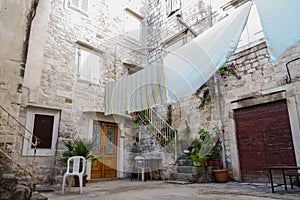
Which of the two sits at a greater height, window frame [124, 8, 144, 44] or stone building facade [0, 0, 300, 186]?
window frame [124, 8, 144, 44]

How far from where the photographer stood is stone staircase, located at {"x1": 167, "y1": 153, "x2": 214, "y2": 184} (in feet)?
15.6

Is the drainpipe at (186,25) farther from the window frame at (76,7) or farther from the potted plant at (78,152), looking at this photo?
the potted plant at (78,152)

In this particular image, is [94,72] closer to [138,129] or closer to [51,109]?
[51,109]

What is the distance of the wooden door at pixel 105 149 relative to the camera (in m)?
6.06

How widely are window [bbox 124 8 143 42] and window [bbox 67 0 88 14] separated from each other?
5.21 ft

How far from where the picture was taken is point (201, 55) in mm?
2432

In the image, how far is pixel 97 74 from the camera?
18.0 feet

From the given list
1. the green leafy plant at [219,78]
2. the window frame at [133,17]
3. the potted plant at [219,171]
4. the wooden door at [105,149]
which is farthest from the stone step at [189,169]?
the window frame at [133,17]

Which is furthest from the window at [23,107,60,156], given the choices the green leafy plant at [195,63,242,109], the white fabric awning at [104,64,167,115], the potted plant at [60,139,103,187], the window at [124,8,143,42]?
the window at [124,8,143,42]

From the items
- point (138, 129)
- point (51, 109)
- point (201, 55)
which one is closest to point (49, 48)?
point (51, 109)

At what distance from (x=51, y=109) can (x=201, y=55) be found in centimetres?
429

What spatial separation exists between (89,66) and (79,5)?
2.43 metres

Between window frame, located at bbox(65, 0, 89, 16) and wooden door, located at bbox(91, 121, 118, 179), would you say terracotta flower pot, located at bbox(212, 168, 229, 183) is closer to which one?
wooden door, located at bbox(91, 121, 118, 179)

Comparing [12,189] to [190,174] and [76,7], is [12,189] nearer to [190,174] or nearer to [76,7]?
[190,174]
